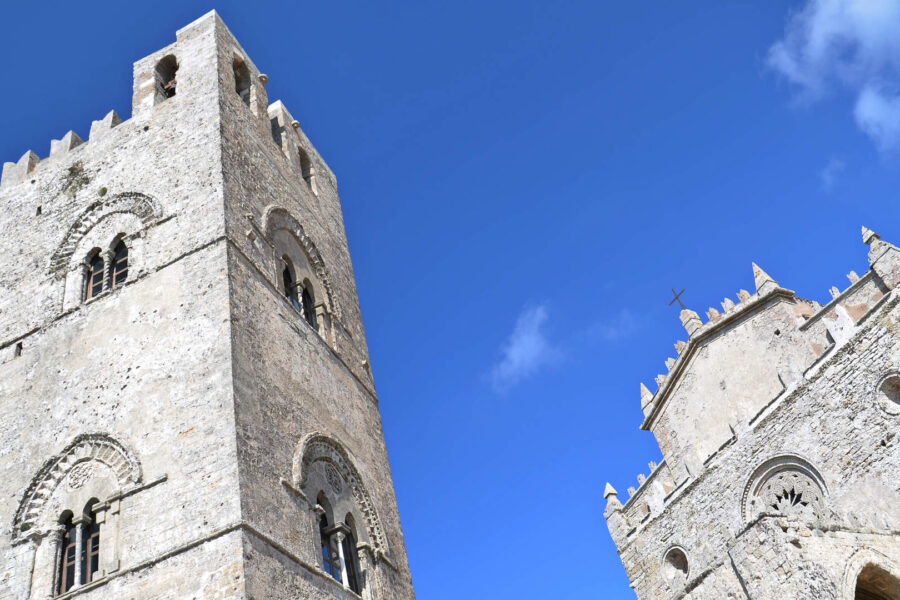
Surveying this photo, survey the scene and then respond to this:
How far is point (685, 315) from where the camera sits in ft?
81.9

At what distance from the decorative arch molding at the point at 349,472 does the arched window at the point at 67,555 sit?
306cm

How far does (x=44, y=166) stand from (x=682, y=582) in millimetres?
15962

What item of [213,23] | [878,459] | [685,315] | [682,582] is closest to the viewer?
[878,459]

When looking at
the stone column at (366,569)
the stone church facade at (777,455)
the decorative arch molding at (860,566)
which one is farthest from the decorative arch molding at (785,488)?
the stone column at (366,569)

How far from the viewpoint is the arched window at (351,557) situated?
463 inches

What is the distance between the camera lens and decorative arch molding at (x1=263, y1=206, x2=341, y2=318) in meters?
15.1

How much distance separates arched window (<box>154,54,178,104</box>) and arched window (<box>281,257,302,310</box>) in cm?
447

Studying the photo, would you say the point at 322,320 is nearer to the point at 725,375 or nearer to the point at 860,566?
the point at 860,566

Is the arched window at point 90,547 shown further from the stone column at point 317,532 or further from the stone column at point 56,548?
the stone column at point 317,532

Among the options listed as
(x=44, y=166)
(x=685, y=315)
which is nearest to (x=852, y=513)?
(x=685, y=315)

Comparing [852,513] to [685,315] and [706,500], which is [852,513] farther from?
[685,315]

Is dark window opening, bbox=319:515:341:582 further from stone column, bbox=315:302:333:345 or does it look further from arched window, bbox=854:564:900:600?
arched window, bbox=854:564:900:600

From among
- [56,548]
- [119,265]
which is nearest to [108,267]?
[119,265]

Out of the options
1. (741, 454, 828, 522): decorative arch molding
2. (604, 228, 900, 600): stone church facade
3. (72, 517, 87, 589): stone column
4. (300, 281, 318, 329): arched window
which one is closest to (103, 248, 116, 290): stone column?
(300, 281, 318, 329): arched window
